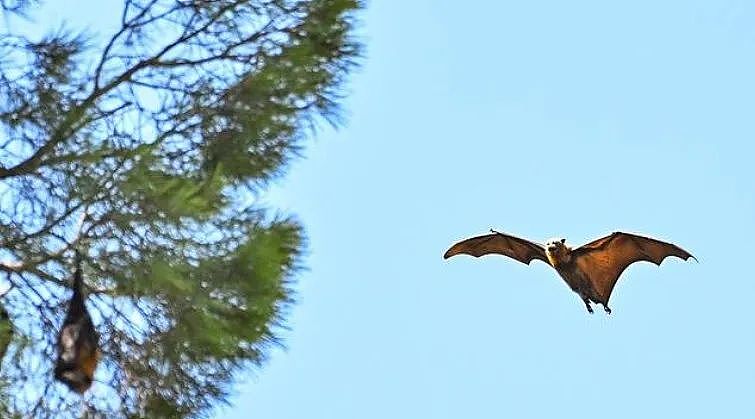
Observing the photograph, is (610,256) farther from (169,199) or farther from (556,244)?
(169,199)

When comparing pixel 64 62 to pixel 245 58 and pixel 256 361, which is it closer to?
pixel 245 58

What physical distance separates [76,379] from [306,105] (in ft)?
4.90

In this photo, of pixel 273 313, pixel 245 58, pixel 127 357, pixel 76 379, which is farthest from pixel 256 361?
pixel 245 58

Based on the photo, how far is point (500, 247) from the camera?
7.40m

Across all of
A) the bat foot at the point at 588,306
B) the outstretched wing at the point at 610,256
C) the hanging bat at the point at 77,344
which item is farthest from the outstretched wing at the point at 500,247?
the hanging bat at the point at 77,344

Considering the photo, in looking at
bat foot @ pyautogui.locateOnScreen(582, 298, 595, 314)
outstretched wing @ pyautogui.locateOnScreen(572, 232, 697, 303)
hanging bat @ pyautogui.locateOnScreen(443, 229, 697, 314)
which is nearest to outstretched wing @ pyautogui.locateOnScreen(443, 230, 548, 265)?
hanging bat @ pyautogui.locateOnScreen(443, 229, 697, 314)

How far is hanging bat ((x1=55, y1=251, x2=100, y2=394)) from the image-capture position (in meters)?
4.03

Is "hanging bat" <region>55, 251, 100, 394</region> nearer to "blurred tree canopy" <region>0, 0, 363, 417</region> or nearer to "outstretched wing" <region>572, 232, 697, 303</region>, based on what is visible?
"blurred tree canopy" <region>0, 0, 363, 417</region>

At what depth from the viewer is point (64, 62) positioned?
4527 mm

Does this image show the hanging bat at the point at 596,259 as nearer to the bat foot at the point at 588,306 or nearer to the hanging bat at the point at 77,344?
the bat foot at the point at 588,306

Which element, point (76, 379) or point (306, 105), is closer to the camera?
point (76, 379)

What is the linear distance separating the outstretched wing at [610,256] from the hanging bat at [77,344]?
361 cm

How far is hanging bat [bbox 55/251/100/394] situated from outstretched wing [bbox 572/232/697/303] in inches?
142

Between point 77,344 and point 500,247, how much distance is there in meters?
3.82
